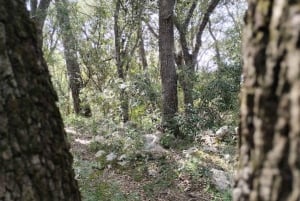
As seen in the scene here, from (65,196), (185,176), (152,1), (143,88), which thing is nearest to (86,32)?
(152,1)

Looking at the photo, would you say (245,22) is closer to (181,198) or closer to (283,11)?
(283,11)

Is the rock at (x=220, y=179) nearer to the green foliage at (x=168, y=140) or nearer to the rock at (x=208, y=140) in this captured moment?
the green foliage at (x=168, y=140)

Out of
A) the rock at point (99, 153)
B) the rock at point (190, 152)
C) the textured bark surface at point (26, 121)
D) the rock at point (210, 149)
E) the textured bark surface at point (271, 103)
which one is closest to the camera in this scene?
the textured bark surface at point (271, 103)

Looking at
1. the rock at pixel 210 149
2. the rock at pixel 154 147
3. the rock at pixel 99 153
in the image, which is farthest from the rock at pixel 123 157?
the rock at pixel 210 149

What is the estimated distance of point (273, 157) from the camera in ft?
2.87

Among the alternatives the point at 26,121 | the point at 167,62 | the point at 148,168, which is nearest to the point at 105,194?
the point at 148,168

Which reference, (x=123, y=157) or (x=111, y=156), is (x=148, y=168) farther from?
(x=111, y=156)

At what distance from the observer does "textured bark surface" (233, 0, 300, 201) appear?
32.2 inches

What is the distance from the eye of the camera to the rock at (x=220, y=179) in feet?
20.2

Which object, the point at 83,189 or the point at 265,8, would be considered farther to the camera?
the point at 83,189

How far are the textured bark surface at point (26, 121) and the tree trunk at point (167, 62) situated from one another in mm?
7827

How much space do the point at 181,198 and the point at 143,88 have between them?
4.51m

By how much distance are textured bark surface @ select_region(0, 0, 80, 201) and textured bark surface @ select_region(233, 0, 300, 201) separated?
2.49ft

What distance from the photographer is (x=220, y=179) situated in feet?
21.0
